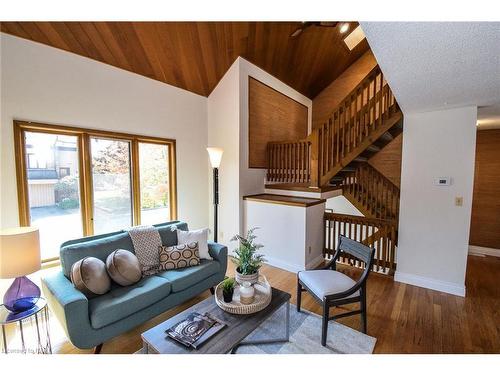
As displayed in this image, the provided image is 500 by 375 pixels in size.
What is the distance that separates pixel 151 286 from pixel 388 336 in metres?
2.22

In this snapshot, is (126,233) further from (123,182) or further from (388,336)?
(388,336)

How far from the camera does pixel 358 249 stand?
236 cm

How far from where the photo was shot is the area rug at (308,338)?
6.47 feet

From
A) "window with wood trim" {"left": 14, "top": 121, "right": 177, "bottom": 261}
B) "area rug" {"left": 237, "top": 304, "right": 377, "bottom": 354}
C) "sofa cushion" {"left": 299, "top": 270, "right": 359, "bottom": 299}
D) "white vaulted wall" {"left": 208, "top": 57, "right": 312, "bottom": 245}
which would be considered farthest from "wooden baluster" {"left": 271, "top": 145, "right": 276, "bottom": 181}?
"area rug" {"left": 237, "top": 304, "right": 377, "bottom": 354}

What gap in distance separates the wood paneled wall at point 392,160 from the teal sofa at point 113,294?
4.20m

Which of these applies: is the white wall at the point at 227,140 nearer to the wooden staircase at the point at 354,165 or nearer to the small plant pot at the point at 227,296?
the wooden staircase at the point at 354,165

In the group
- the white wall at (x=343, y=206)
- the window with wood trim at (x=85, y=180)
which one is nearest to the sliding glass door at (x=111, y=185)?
the window with wood trim at (x=85, y=180)

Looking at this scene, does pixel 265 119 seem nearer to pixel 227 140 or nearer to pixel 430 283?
pixel 227 140

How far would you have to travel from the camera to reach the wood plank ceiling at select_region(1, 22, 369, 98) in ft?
8.70

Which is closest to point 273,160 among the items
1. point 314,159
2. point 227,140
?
point 314,159

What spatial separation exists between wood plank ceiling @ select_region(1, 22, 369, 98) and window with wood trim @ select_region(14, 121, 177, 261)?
0.95 metres

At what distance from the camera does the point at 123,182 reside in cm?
344

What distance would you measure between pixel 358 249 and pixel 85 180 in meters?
3.31
